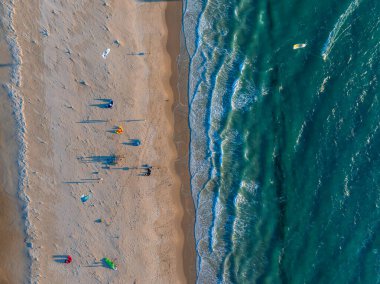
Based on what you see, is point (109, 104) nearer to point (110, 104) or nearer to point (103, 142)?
point (110, 104)

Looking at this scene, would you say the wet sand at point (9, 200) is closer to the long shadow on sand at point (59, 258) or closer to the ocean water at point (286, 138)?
the long shadow on sand at point (59, 258)

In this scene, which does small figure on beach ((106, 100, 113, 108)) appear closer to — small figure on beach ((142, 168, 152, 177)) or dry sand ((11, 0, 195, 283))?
dry sand ((11, 0, 195, 283))

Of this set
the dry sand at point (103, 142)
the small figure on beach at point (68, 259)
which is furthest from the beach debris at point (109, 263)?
the small figure on beach at point (68, 259)

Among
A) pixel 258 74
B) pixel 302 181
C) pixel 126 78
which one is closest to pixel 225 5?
pixel 258 74

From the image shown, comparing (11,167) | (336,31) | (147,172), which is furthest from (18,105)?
(336,31)

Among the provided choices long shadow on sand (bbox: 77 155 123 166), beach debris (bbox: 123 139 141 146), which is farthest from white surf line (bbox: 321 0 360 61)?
long shadow on sand (bbox: 77 155 123 166)

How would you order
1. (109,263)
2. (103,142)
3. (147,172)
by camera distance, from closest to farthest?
(103,142) → (147,172) → (109,263)
